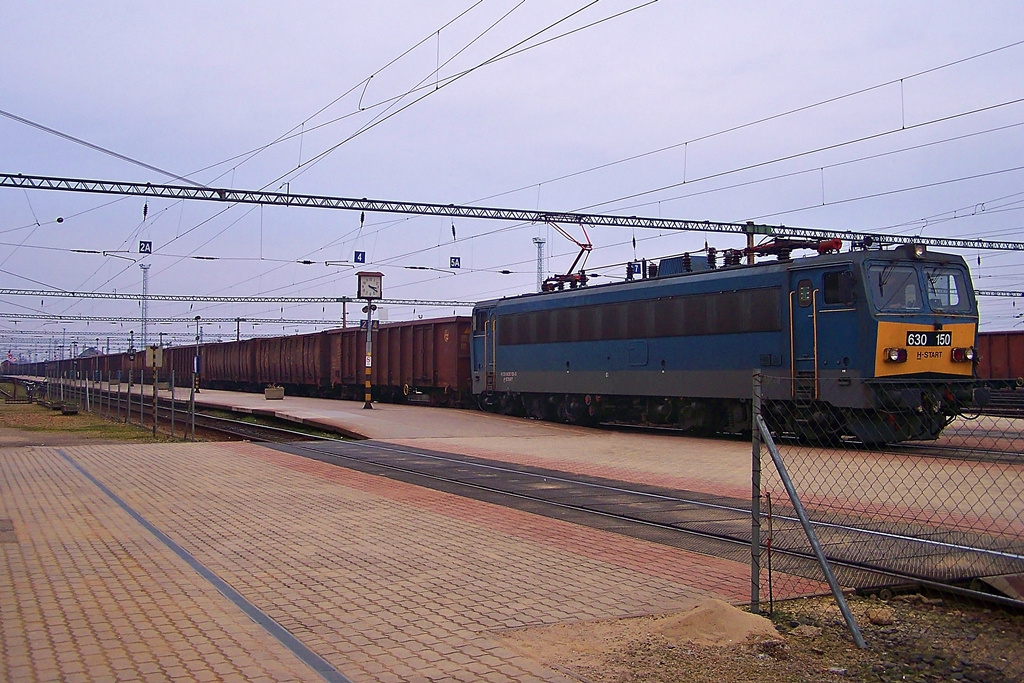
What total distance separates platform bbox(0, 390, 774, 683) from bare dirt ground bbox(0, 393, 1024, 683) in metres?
0.31

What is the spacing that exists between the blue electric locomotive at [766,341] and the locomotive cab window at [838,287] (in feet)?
0.07

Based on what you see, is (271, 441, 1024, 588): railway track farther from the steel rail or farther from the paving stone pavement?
the paving stone pavement

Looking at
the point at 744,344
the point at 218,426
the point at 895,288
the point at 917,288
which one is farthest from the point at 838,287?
the point at 218,426

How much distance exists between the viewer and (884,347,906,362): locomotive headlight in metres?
16.7

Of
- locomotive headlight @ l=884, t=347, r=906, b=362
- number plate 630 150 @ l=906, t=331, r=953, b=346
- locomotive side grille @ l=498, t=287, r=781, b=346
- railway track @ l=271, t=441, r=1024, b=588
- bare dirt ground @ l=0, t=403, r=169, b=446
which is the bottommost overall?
bare dirt ground @ l=0, t=403, r=169, b=446

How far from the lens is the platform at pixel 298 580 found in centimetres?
525

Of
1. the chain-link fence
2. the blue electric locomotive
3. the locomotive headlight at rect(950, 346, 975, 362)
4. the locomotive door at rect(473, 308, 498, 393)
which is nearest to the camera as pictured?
the chain-link fence

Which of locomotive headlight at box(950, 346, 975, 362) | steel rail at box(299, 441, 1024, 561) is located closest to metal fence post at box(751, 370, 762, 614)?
steel rail at box(299, 441, 1024, 561)

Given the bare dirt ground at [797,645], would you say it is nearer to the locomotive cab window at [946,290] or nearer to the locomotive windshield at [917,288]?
the locomotive windshield at [917,288]

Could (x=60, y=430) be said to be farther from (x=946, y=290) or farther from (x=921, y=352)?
(x=946, y=290)

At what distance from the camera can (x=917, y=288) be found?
17344 mm

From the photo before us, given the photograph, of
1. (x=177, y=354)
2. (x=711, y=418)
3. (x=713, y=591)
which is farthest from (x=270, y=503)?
(x=177, y=354)

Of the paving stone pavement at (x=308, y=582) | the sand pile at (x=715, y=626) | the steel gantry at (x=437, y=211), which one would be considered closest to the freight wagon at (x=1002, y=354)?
the steel gantry at (x=437, y=211)

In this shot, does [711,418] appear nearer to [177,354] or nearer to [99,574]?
[99,574]
